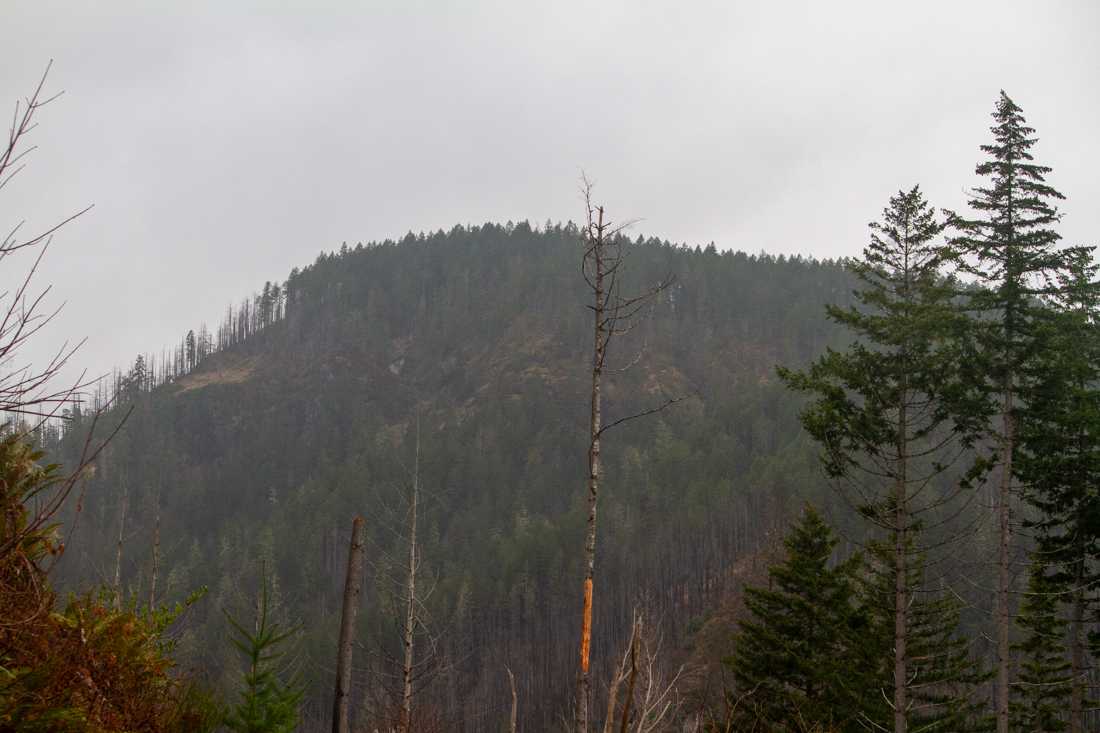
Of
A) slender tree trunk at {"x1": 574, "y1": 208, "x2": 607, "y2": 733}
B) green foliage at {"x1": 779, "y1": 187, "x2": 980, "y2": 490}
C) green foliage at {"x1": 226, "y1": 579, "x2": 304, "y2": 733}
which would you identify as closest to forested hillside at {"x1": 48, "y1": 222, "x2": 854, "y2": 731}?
green foliage at {"x1": 226, "y1": 579, "x2": 304, "y2": 733}

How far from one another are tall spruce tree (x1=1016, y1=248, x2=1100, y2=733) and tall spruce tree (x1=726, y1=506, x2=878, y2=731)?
396 centimetres

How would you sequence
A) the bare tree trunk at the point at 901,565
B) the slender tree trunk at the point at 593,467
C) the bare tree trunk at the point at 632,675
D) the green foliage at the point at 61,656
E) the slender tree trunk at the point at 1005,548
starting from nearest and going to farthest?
1. the bare tree trunk at the point at 632,675
2. the green foliage at the point at 61,656
3. the slender tree trunk at the point at 593,467
4. the bare tree trunk at the point at 901,565
5. the slender tree trunk at the point at 1005,548

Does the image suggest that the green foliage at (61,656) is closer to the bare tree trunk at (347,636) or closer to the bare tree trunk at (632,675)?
the bare tree trunk at (347,636)

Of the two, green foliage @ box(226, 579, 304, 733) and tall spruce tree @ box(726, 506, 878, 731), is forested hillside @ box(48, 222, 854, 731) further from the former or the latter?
tall spruce tree @ box(726, 506, 878, 731)

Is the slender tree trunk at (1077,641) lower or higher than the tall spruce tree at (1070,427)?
lower

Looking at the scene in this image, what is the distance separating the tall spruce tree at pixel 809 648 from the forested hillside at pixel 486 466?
1252 cm

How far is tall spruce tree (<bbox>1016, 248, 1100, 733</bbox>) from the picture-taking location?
51.2 feet

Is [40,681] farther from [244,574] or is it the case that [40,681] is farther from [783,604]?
[244,574]

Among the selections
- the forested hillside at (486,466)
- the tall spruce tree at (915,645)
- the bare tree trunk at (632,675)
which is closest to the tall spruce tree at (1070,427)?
the tall spruce tree at (915,645)

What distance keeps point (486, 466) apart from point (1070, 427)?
4631 inches

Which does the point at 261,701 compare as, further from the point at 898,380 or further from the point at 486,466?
the point at 486,466

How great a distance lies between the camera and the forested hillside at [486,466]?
7906cm

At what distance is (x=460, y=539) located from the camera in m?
110

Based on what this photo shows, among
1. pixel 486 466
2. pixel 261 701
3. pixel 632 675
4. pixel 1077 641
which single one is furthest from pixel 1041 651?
pixel 486 466
